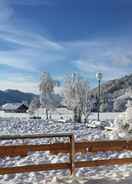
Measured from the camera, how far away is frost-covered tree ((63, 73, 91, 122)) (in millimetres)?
57909

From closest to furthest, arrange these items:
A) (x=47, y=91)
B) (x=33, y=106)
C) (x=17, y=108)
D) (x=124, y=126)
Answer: (x=124, y=126), (x=47, y=91), (x=33, y=106), (x=17, y=108)

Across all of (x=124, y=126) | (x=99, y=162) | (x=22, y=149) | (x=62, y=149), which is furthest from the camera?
(x=124, y=126)

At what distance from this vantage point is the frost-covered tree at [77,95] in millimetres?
57909

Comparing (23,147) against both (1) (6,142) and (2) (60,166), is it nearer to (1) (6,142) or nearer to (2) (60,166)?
(2) (60,166)

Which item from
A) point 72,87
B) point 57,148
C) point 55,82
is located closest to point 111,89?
point 55,82

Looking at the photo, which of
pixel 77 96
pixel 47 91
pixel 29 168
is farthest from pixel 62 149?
pixel 47 91

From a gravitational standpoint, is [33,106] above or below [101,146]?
above

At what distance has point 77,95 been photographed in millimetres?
60875

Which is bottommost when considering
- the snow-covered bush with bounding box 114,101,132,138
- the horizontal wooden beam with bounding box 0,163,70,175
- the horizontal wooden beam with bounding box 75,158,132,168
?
the horizontal wooden beam with bounding box 0,163,70,175

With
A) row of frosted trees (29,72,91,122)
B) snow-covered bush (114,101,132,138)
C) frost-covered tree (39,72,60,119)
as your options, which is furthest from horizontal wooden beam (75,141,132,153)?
frost-covered tree (39,72,60,119)

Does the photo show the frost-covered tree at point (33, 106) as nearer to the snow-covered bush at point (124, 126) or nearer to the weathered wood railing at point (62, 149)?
the snow-covered bush at point (124, 126)

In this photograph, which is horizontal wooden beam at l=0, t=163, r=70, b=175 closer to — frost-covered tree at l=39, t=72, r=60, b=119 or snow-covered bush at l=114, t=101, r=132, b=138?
snow-covered bush at l=114, t=101, r=132, b=138

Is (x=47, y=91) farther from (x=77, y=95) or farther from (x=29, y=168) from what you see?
(x=29, y=168)

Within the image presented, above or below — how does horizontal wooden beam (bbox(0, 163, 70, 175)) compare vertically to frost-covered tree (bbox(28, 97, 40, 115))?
below
